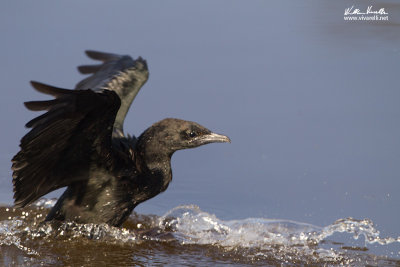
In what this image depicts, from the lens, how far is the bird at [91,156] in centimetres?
532

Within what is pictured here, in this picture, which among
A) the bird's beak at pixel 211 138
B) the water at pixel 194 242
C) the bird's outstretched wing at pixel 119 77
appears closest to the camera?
the water at pixel 194 242

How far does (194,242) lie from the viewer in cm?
629

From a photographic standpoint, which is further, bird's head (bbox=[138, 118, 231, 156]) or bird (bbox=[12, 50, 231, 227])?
bird's head (bbox=[138, 118, 231, 156])

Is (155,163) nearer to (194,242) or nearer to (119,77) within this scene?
(194,242)

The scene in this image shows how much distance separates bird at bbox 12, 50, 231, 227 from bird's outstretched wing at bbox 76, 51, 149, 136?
0.16 meters

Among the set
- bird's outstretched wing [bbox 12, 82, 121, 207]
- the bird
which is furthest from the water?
bird's outstretched wing [bbox 12, 82, 121, 207]

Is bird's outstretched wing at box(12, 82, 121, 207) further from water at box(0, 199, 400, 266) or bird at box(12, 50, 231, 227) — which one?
water at box(0, 199, 400, 266)

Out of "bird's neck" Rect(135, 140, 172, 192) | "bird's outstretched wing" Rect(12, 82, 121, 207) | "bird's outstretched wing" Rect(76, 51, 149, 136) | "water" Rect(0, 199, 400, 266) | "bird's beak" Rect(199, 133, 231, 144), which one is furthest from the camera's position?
"bird's outstretched wing" Rect(76, 51, 149, 136)

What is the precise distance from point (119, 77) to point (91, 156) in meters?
1.69

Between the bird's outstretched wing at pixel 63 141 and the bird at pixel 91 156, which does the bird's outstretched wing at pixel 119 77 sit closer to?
the bird at pixel 91 156

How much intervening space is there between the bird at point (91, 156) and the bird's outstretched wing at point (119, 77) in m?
0.16

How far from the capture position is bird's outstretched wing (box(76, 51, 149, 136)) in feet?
23.4

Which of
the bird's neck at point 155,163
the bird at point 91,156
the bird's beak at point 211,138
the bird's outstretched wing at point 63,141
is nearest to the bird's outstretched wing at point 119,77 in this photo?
the bird at point 91,156

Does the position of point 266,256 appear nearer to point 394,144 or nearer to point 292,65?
point 394,144
